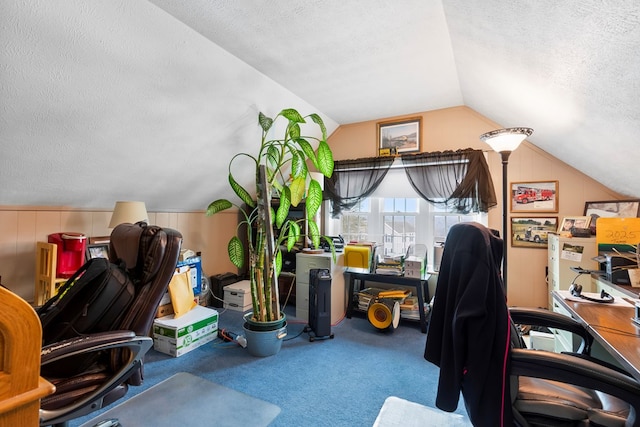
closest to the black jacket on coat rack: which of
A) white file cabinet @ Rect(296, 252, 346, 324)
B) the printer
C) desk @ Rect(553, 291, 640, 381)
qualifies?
desk @ Rect(553, 291, 640, 381)

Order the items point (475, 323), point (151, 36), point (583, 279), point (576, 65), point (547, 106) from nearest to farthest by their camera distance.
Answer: point (475, 323)
point (576, 65)
point (151, 36)
point (547, 106)
point (583, 279)

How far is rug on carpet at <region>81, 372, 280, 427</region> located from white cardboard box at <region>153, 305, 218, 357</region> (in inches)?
16.4

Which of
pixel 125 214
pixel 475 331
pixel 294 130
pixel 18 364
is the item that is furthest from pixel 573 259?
pixel 125 214

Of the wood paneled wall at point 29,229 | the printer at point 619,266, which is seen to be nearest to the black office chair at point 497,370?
the printer at point 619,266

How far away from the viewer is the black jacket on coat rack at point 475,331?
1.04 m

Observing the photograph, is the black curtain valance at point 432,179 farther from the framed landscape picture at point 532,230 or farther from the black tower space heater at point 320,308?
the black tower space heater at point 320,308

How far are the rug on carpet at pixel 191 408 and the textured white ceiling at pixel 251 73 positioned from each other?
1.75 m

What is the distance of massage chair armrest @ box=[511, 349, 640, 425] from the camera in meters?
0.92

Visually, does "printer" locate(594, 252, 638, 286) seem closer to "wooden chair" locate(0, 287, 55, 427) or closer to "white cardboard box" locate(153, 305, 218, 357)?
"wooden chair" locate(0, 287, 55, 427)

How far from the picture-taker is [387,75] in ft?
8.42

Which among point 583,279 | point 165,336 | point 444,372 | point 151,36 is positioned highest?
point 151,36

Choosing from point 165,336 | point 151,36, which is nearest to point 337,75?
point 151,36

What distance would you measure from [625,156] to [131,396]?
3.64 metres

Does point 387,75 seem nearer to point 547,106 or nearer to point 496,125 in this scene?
point 547,106
